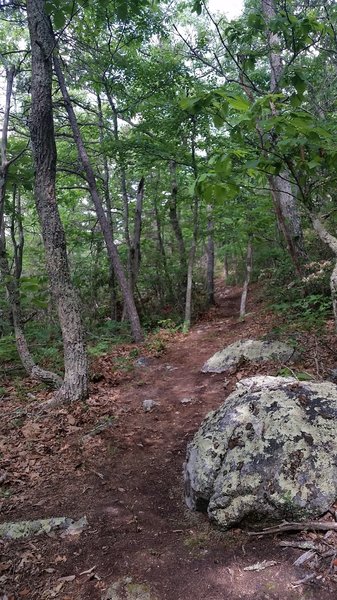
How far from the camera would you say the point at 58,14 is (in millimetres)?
A: 3441

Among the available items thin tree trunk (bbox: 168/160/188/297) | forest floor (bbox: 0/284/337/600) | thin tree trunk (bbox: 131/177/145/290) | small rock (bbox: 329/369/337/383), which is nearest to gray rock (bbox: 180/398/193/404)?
forest floor (bbox: 0/284/337/600)

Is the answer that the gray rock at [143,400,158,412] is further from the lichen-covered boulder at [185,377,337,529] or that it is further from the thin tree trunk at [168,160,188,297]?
the thin tree trunk at [168,160,188,297]

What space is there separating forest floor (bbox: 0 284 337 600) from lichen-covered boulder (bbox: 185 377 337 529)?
187mm

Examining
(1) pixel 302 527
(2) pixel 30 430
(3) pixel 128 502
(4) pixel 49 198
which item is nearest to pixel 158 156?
(4) pixel 49 198

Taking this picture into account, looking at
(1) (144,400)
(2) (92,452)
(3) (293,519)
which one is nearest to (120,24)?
(1) (144,400)

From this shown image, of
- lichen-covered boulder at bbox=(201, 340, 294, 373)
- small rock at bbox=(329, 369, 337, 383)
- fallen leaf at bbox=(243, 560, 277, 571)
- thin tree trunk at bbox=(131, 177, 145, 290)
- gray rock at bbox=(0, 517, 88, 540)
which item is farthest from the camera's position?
thin tree trunk at bbox=(131, 177, 145, 290)

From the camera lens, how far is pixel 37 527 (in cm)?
337

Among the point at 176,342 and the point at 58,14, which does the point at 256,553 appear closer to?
the point at 58,14

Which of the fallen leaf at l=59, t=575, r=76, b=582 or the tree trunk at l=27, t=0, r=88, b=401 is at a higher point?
the tree trunk at l=27, t=0, r=88, b=401

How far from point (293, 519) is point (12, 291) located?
6.49 metres

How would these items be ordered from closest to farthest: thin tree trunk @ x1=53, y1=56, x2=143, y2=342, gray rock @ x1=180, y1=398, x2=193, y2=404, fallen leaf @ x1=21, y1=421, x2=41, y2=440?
fallen leaf @ x1=21, y1=421, x2=41, y2=440
gray rock @ x1=180, y1=398, x2=193, y2=404
thin tree trunk @ x1=53, y1=56, x2=143, y2=342

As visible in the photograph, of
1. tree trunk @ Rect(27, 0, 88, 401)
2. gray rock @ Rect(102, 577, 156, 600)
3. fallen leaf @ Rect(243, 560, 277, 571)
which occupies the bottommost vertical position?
gray rock @ Rect(102, 577, 156, 600)

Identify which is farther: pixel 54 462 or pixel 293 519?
pixel 54 462

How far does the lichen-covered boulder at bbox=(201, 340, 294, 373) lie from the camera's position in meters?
6.36
